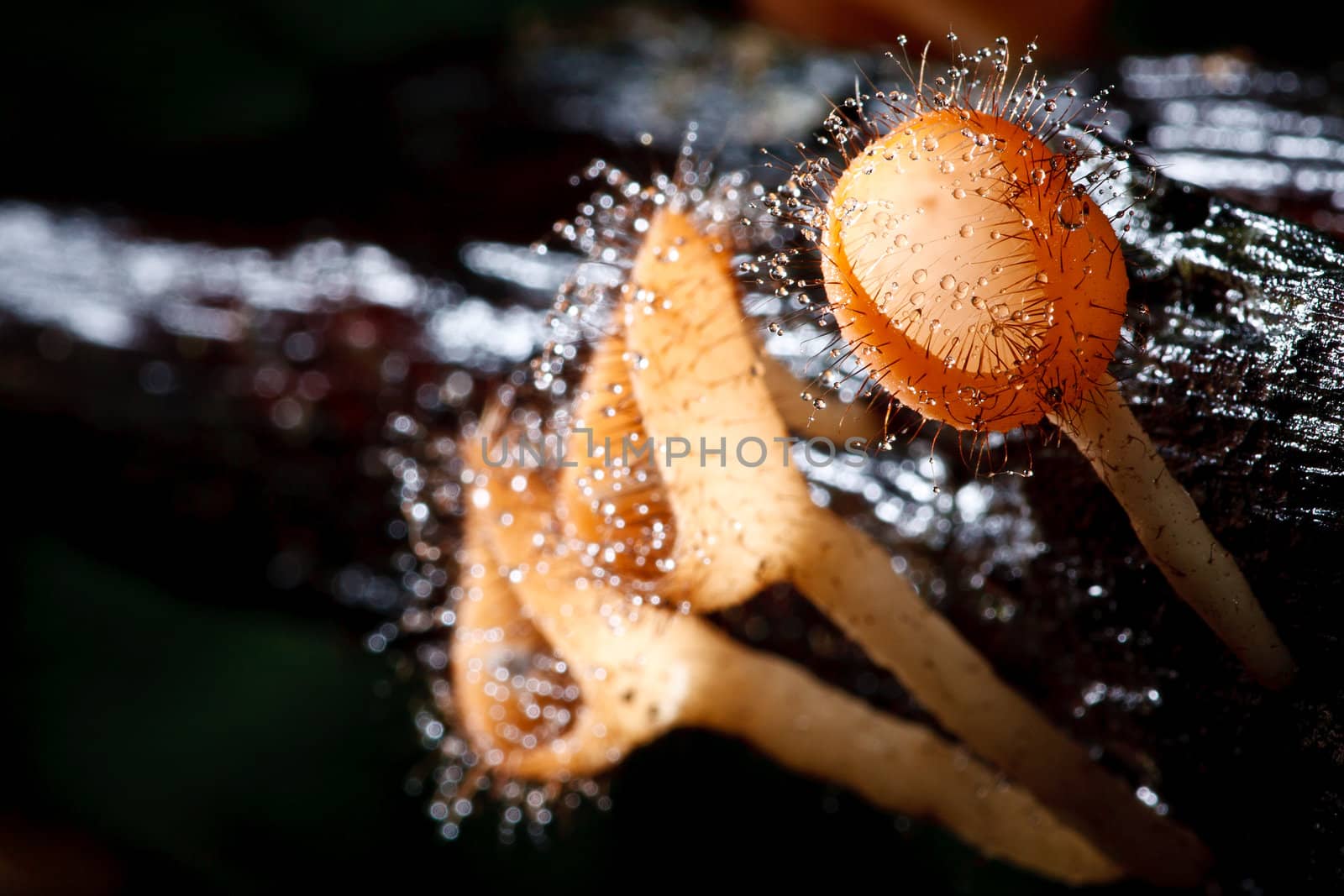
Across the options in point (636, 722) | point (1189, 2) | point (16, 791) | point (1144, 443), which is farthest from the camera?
point (16, 791)

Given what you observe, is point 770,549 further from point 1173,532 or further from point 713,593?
point 1173,532

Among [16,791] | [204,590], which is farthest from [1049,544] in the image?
[16,791]

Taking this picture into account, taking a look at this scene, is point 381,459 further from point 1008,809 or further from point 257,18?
point 257,18

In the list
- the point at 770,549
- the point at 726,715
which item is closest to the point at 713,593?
the point at 770,549

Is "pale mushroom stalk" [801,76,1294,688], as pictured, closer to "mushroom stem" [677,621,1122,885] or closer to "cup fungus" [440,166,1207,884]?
"cup fungus" [440,166,1207,884]

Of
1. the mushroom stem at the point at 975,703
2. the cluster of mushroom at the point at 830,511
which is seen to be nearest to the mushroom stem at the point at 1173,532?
the cluster of mushroom at the point at 830,511

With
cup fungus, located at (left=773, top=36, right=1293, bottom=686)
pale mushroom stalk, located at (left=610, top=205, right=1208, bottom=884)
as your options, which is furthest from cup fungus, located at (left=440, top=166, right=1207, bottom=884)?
cup fungus, located at (left=773, top=36, right=1293, bottom=686)

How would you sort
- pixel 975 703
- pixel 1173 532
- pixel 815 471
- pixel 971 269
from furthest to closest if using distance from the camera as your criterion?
pixel 815 471 → pixel 975 703 → pixel 1173 532 → pixel 971 269
